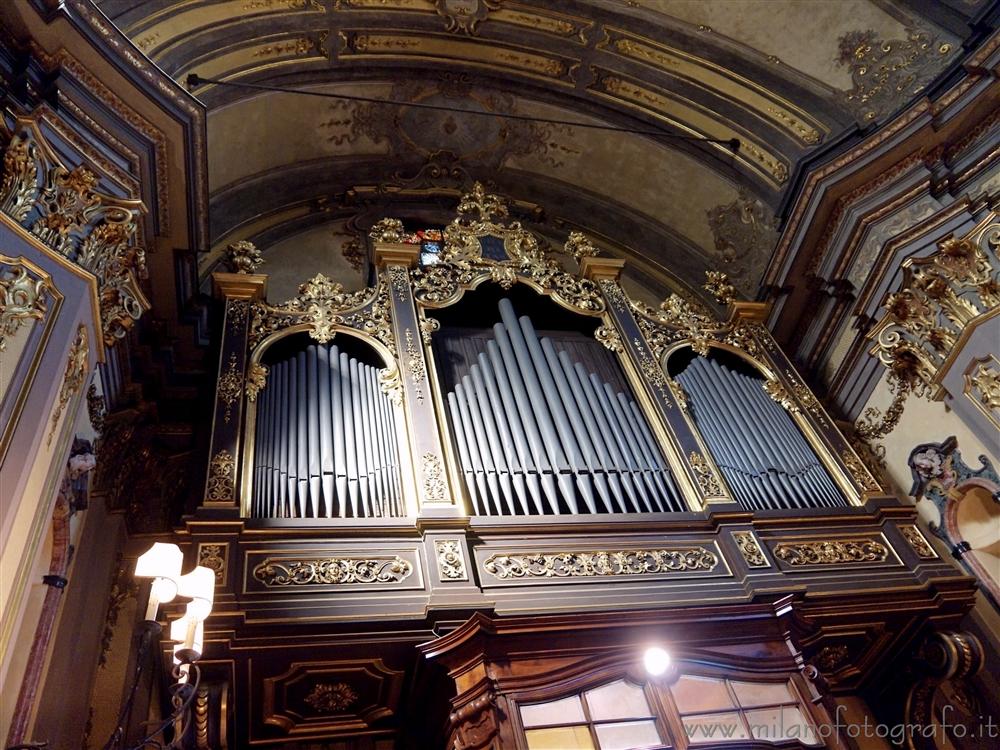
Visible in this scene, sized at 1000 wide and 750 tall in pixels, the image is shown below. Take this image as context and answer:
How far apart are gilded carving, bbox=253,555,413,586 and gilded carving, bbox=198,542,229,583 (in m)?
0.17

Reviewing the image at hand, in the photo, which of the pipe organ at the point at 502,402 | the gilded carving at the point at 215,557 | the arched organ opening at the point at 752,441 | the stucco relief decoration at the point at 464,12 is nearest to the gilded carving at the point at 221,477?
the pipe organ at the point at 502,402

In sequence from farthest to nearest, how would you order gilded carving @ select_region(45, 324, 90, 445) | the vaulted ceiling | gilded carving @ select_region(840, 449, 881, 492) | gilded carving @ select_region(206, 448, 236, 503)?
the vaulted ceiling
gilded carving @ select_region(840, 449, 881, 492)
gilded carving @ select_region(206, 448, 236, 503)
gilded carving @ select_region(45, 324, 90, 445)

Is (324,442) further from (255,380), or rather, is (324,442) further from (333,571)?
(333,571)

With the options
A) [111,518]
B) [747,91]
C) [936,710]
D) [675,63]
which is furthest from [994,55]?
[111,518]

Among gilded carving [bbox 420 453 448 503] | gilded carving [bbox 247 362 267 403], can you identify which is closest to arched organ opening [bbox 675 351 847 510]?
gilded carving [bbox 420 453 448 503]

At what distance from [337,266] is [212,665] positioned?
5.47 m

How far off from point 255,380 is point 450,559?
1982mm

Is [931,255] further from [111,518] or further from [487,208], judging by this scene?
[111,518]

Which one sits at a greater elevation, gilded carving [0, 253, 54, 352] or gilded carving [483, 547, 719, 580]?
gilded carving [0, 253, 54, 352]

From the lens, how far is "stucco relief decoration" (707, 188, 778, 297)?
854 centimetres

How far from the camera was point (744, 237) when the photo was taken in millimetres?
8797

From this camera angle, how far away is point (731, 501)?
18.4 ft

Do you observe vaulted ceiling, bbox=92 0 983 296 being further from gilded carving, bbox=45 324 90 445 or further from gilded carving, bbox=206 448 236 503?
gilded carving, bbox=206 448 236 503

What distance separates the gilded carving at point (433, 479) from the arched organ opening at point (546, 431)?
218mm
